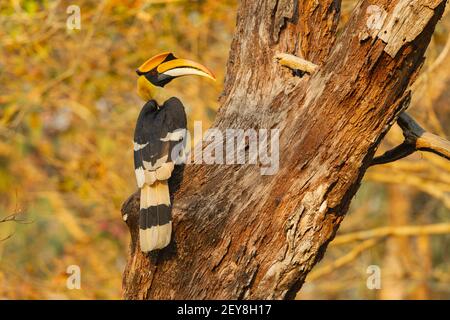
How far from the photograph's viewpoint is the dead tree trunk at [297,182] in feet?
9.55

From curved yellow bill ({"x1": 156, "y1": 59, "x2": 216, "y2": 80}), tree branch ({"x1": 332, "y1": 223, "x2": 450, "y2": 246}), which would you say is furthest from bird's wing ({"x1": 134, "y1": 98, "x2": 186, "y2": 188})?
tree branch ({"x1": 332, "y1": 223, "x2": 450, "y2": 246})

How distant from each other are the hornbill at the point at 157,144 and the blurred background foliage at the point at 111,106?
5.27 feet

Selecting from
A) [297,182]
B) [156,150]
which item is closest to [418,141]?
[297,182]

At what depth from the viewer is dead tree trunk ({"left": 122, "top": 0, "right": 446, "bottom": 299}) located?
2.91 meters

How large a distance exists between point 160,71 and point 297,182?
152 cm

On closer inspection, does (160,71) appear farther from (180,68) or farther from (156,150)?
(156,150)

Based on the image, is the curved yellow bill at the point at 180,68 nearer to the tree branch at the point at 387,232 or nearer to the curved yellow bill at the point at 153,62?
the curved yellow bill at the point at 153,62

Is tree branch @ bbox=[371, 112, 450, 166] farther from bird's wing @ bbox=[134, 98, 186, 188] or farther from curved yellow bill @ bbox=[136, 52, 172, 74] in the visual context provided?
curved yellow bill @ bbox=[136, 52, 172, 74]

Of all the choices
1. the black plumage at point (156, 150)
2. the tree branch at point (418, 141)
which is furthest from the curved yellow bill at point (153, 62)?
the tree branch at point (418, 141)

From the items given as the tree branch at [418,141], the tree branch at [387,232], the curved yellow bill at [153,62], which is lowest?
the tree branch at [387,232]

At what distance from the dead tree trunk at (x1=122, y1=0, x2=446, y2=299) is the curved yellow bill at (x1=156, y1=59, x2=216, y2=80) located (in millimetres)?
750

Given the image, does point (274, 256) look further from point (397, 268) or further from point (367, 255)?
point (397, 268)

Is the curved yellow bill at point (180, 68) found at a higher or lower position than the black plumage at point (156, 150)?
higher
